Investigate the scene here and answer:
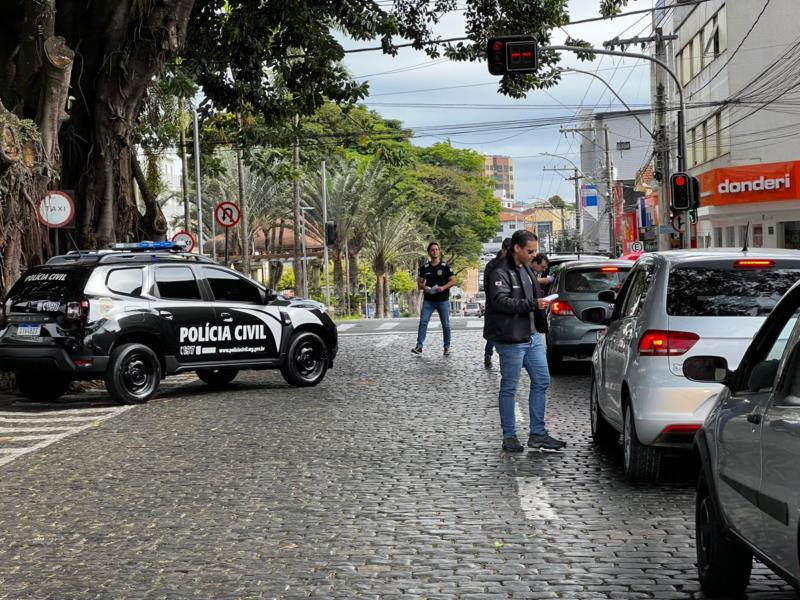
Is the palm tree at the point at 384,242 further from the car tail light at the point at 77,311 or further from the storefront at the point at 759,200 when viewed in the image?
the car tail light at the point at 77,311

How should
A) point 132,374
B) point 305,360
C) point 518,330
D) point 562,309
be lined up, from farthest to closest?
point 562,309, point 305,360, point 132,374, point 518,330

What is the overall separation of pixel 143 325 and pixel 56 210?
3848 millimetres

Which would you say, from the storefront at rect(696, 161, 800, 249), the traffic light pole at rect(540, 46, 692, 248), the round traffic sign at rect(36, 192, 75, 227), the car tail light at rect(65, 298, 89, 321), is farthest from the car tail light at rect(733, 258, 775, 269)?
the storefront at rect(696, 161, 800, 249)

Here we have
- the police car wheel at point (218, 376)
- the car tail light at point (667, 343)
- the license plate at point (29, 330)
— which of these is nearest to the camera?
the car tail light at point (667, 343)

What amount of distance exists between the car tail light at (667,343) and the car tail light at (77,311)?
7934 millimetres

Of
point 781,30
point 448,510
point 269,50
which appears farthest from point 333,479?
point 781,30

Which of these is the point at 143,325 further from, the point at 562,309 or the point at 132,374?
the point at 562,309

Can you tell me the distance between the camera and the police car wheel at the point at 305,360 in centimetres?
1673

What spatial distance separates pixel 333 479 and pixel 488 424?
129 inches

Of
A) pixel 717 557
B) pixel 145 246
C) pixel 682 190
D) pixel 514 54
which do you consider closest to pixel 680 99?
pixel 682 190

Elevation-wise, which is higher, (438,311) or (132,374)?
(438,311)

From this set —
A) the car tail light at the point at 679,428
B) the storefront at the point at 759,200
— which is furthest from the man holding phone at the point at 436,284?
the storefront at the point at 759,200

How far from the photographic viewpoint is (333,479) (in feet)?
30.7

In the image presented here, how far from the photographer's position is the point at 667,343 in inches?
342
